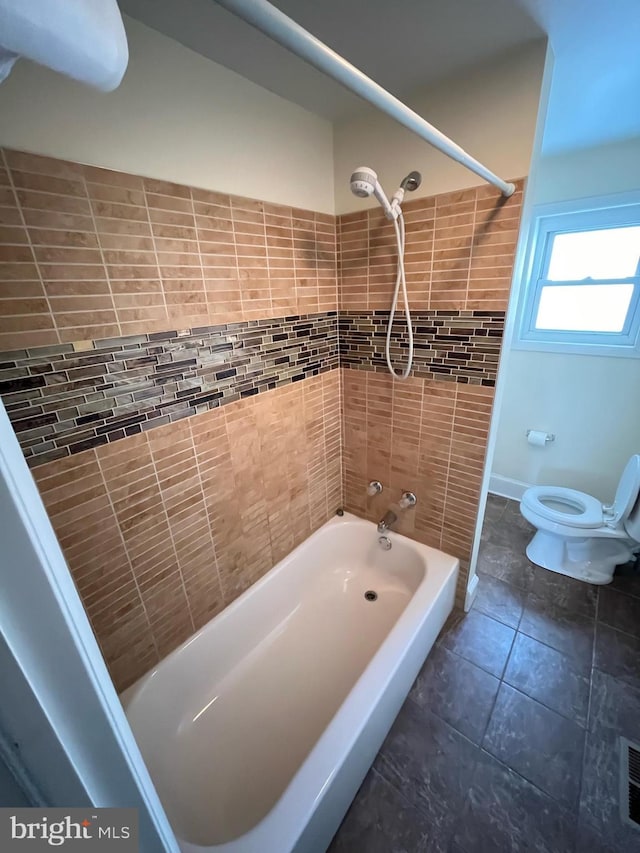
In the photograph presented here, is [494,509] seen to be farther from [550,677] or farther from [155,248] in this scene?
[155,248]

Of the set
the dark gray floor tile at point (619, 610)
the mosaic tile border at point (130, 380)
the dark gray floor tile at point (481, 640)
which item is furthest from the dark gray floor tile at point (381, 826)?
the mosaic tile border at point (130, 380)

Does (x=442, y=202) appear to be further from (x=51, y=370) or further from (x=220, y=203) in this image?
(x=51, y=370)

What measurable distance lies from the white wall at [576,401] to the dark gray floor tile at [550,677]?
1235 mm

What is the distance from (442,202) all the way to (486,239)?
8.9 inches

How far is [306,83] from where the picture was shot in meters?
1.14

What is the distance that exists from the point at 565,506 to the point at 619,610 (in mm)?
609

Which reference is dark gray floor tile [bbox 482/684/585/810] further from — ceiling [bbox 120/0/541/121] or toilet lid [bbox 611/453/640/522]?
ceiling [bbox 120/0/541/121]

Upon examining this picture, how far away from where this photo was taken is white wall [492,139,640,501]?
6.03 ft

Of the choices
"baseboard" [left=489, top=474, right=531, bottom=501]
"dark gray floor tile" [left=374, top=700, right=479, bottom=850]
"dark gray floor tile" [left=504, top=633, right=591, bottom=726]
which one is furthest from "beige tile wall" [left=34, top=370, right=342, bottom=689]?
"baseboard" [left=489, top=474, right=531, bottom=501]

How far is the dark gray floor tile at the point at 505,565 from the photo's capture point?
1945 mm

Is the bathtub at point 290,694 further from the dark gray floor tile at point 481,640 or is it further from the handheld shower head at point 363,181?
the handheld shower head at point 363,181

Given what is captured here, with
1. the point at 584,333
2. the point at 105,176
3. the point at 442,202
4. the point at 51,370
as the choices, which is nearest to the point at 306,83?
the point at 442,202
